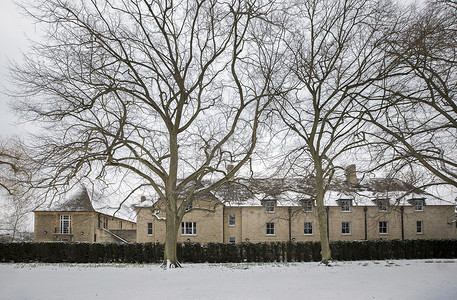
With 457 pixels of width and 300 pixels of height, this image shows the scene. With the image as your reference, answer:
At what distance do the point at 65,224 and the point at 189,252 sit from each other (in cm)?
2184

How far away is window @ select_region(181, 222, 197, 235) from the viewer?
1528 inches

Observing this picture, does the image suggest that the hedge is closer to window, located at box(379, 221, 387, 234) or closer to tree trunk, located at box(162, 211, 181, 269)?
tree trunk, located at box(162, 211, 181, 269)

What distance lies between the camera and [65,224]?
1704 inches

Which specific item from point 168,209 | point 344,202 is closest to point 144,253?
point 168,209

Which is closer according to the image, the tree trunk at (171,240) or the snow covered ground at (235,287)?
the snow covered ground at (235,287)

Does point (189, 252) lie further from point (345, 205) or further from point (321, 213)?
point (345, 205)

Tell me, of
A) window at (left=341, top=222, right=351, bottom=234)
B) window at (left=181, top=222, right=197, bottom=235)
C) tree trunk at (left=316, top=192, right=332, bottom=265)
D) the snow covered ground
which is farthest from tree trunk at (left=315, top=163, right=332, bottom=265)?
window at (left=181, top=222, right=197, bottom=235)

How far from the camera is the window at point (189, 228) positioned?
38812mm

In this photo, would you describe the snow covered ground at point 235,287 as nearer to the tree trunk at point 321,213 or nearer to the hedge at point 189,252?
the tree trunk at point 321,213

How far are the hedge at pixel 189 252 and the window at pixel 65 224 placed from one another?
14127 millimetres

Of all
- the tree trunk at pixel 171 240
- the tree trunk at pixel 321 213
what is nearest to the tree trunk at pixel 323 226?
the tree trunk at pixel 321 213

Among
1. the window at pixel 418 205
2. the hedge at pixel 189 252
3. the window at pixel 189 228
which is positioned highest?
the window at pixel 418 205

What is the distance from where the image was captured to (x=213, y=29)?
2039 cm

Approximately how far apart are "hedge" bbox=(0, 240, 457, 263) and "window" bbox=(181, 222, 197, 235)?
34.9 feet
